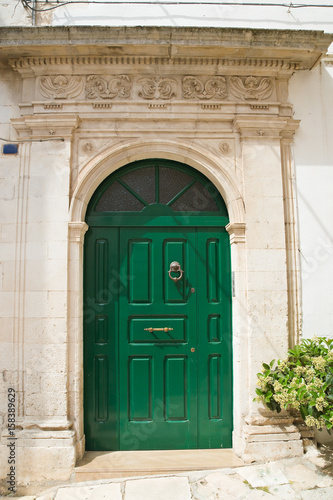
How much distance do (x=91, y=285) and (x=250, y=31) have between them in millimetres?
3030

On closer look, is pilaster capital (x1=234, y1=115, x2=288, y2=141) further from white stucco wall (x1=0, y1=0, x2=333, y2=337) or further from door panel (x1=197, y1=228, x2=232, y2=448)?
door panel (x1=197, y1=228, x2=232, y2=448)

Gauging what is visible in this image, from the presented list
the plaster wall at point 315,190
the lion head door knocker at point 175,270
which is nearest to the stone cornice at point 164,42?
the plaster wall at point 315,190

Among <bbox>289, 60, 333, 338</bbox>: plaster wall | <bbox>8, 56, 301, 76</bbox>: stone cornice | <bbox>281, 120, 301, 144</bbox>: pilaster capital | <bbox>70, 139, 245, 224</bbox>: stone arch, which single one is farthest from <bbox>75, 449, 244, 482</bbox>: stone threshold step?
<bbox>8, 56, 301, 76</bbox>: stone cornice

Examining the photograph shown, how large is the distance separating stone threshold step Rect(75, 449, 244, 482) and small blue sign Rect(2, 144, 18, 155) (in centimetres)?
319

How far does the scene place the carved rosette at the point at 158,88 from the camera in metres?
3.96

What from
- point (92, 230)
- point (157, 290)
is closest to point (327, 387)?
point (157, 290)

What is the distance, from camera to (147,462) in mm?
3627

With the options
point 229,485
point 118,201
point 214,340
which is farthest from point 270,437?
point 118,201

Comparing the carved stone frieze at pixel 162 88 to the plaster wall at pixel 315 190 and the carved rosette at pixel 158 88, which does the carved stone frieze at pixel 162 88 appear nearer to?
the carved rosette at pixel 158 88

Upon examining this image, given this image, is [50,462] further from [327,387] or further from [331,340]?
[331,340]

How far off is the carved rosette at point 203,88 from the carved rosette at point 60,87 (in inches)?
44.2

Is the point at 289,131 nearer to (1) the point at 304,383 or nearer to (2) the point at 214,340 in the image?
(2) the point at 214,340

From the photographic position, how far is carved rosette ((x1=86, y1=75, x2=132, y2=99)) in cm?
395

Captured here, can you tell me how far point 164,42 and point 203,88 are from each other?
60 cm
